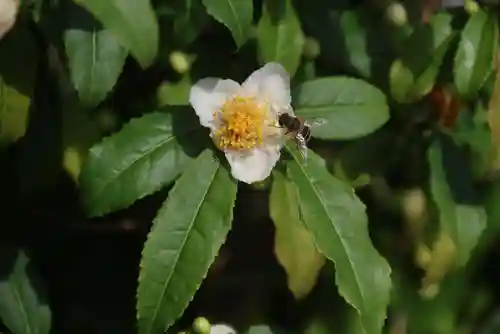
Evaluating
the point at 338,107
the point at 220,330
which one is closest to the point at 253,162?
the point at 338,107

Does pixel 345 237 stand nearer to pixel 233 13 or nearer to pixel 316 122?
pixel 316 122

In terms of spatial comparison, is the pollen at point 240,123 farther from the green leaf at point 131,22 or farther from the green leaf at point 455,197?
the green leaf at point 455,197

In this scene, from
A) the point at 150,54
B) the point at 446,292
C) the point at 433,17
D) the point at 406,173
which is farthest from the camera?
the point at 446,292

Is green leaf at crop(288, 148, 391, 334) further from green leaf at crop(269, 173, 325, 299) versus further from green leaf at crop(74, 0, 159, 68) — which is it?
green leaf at crop(74, 0, 159, 68)

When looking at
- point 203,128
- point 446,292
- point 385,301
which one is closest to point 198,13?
point 203,128

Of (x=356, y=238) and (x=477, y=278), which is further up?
(x=356, y=238)

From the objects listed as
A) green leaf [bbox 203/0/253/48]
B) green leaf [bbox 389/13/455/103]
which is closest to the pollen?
green leaf [bbox 203/0/253/48]

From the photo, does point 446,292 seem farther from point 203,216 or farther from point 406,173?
point 203,216
